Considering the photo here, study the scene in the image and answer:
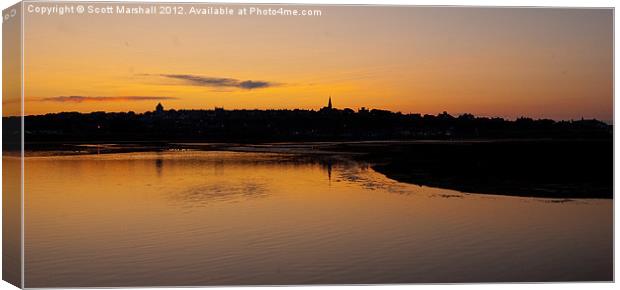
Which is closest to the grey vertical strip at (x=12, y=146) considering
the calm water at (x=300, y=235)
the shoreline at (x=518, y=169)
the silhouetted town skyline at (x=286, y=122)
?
the calm water at (x=300, y=235)

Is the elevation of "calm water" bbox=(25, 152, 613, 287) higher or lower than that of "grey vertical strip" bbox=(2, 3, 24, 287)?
lower

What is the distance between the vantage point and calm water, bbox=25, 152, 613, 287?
35.9ft

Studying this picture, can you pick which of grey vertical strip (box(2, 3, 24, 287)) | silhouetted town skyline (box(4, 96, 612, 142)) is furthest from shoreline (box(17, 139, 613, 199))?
grey vertical strip (box(2, 3, 24, 287))

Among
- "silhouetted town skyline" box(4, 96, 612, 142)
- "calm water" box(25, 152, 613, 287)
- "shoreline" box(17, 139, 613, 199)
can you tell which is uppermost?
"silhouetted town skyline" box(4, 96, 612, 142)

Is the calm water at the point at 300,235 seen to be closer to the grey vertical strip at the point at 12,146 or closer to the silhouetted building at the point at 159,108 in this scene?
the grey vertical strip at the point at 12,146

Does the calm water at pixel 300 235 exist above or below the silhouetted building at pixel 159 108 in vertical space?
below

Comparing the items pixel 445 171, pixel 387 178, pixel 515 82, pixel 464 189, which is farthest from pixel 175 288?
pixel 445 171

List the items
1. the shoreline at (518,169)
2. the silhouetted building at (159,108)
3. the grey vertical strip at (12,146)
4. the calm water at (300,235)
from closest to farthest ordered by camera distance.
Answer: the grey vertical strip at (12,146) < the calm water at (300,235) < the silhouetted building at (159,108) < the shoreline at (518,169)

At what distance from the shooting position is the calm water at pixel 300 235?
11.0 meters

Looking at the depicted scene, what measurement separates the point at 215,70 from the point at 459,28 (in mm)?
4271

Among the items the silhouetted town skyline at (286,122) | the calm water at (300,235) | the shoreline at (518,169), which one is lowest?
the calm water at (300,235)

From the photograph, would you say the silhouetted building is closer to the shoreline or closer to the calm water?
the calm water

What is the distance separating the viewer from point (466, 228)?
14.0 meters

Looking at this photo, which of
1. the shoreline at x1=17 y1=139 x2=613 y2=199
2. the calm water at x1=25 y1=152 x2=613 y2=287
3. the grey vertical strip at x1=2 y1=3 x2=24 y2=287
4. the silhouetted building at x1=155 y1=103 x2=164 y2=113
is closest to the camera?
the grey vertical strip at x1=2 y1=3 x2=24 y2=287
